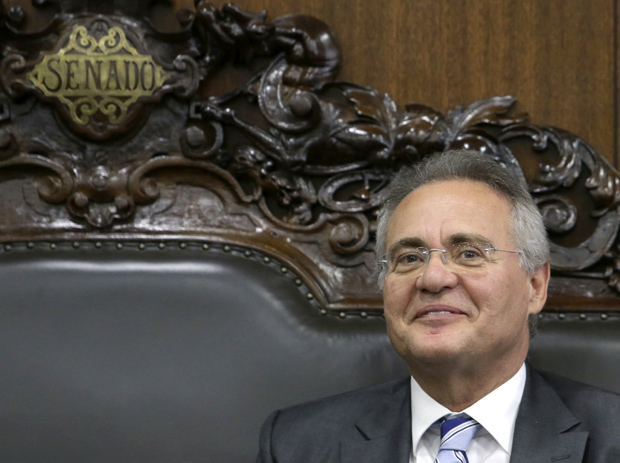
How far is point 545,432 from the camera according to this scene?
4.93 ft

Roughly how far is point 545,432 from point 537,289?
29cm

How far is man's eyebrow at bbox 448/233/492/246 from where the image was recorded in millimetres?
1533

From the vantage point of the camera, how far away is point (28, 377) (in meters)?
1.83

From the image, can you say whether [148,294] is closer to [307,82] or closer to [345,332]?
[345,332]

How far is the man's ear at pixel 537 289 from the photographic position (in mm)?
1634

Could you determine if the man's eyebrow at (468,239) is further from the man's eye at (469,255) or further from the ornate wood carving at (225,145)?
the ornate wood carving at (225,145)

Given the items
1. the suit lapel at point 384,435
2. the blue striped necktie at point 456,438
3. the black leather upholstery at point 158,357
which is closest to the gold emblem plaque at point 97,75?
the black leather upholstery at point 158,357

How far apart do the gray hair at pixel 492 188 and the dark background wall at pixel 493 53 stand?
1.33ft

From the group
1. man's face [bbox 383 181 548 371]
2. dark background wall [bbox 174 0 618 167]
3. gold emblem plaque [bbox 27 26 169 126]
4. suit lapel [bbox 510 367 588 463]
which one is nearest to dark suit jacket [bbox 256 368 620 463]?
suit lapel [bbox 510 367 588 463]

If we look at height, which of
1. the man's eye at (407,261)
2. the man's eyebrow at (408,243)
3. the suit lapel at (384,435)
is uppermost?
the man's eyebrow at (408,243)

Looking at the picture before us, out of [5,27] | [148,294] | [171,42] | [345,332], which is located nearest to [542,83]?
[345,332]

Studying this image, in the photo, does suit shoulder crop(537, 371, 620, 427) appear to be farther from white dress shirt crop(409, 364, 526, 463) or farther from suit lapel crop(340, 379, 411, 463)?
suit lapel crop(340, 379, 411, 463)

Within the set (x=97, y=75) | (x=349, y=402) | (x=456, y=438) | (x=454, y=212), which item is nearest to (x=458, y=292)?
(x=454, y=212)

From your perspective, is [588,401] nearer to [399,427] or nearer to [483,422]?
[483,422]
